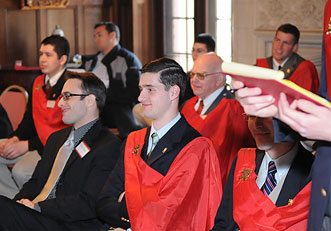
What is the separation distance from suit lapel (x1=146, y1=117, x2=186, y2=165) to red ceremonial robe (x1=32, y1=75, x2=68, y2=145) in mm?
1732

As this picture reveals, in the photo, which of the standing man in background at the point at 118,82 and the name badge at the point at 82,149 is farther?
the standing man in background at the point at 118,82

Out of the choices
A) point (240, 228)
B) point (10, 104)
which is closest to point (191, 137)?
point (240, 228)

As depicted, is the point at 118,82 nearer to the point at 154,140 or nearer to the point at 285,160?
the point at 154,140

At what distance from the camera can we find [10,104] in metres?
5.58

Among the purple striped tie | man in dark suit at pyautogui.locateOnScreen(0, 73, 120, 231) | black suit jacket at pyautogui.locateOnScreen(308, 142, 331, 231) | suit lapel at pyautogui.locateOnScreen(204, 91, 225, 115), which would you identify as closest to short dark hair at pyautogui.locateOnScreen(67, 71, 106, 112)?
man in dark suit at pyautogui.locateOnScreen(0, 73, 120, 231)

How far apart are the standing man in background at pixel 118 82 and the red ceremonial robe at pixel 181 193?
3.55 meters

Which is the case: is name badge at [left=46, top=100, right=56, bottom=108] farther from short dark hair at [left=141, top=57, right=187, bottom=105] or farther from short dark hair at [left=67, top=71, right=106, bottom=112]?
short dark hair at [left=141, top=57, right=187, bottom=105]

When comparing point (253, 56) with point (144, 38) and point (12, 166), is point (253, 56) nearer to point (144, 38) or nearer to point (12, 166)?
point (144, 38)

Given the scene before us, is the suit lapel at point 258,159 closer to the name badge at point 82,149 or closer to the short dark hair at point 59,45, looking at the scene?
the name badge at point 82,149

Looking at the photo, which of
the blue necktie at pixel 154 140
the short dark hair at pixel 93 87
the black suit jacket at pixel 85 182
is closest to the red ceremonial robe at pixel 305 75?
the short dark hair at pixel 93 87

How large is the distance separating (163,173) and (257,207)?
0.61 m

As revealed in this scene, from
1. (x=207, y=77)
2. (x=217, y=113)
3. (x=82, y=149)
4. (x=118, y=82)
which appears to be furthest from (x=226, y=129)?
(x=118, y=82)

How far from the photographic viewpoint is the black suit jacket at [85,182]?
10.9 feet

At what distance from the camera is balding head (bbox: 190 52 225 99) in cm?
421
